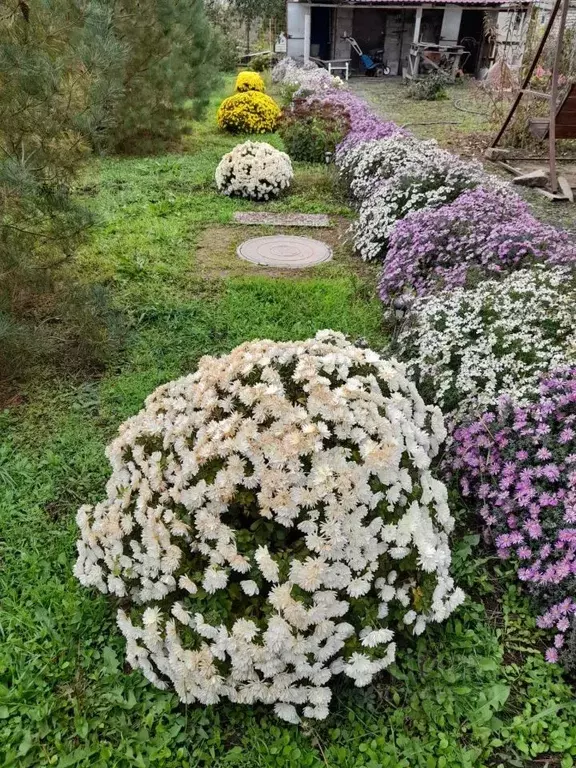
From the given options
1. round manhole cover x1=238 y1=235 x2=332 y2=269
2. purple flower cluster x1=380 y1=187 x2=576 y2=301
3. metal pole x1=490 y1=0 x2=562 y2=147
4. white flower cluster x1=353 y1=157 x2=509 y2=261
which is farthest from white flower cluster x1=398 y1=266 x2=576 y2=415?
metal pole x1=490 y1=0 x2=562 y2=147

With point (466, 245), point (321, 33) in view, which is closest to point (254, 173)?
point (466, 245)

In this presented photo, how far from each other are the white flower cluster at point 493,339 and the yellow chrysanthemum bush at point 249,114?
9.47 meters

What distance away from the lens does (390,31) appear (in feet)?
71.9

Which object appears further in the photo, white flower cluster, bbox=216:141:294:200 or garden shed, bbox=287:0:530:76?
garden shed, bbox=287:0:530:76

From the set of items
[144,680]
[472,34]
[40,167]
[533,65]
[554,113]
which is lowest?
[144,680]

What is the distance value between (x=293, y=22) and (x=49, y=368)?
21.2 metres

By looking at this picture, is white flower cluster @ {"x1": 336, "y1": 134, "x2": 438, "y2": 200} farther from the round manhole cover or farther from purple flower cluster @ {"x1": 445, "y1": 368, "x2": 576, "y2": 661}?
purple flower cluster @ {"x1": 445, "y1": 368, "x2": 576, "y2": 661}

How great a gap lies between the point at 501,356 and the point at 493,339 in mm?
104

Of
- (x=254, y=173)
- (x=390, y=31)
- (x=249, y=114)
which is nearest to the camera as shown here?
(x=254, y=173)

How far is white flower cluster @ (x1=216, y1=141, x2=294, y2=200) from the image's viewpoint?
7.57 metres

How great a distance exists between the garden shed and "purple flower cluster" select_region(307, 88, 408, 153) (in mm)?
11211

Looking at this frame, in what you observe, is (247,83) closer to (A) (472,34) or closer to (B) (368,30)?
(B) (368,30)

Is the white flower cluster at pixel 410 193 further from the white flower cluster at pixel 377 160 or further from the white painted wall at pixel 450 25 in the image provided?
the white painted wall at pixel 450 25

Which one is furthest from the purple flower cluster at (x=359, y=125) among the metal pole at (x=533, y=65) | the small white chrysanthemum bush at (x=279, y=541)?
the small white chrysanthemum bush at (x=279, y=541)
